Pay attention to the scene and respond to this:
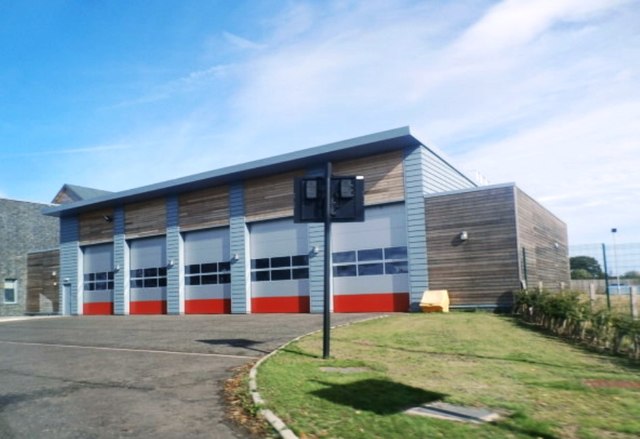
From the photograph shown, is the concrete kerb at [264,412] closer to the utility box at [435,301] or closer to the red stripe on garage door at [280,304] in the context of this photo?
the utility box at [435,301]

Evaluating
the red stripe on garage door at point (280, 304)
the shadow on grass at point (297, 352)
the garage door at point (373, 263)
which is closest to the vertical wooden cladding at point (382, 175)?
the garage door at point (373, 263)

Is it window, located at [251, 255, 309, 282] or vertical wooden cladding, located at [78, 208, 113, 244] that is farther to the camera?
vertical wooden cladding, located at [78, 208, 113, 244]

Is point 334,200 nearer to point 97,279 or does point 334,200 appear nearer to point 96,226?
point 96,226

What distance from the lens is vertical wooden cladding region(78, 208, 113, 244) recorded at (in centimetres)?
3142

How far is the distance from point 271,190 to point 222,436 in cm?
1921

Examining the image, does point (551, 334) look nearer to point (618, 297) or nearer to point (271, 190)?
point (618, 297)

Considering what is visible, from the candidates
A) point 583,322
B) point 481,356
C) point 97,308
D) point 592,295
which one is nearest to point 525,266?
point 592,295

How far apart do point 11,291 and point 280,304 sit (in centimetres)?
2589

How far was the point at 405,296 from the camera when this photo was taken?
2039cm

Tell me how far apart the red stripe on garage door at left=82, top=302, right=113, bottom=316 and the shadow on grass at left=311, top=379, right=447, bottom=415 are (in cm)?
2718

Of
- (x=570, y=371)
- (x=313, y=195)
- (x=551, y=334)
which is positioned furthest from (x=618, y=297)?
(x=313, y=195)

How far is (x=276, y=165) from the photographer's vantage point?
23.0 metres

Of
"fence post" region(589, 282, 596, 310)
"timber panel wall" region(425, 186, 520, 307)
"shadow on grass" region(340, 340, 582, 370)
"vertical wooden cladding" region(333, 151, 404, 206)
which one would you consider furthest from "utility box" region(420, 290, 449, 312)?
"shadow on grass" region(340, 340, 582, 370)

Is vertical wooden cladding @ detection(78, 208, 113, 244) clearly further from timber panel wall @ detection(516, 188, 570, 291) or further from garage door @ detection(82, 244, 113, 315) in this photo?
timber panel wall @ detection(516, 188, 570, 291)
